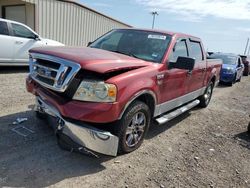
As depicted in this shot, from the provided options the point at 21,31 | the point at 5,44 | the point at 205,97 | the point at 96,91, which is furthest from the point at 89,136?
the point at 21,31

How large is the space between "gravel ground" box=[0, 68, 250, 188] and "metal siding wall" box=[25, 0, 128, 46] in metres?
9.80

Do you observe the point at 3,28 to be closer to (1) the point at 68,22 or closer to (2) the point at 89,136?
(2) the point at 89,136

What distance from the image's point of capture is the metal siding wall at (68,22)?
1421 cm

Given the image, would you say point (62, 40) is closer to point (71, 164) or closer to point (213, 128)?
point (213, 128)

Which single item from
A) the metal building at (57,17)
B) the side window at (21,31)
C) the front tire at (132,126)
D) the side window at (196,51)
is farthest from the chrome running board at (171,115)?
the metal building at (57,17)

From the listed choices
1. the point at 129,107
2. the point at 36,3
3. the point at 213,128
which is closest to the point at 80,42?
the point at 36,3

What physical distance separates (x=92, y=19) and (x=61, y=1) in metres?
3.41

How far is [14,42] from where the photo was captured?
8906 millimetres

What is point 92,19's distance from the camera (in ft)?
59.4

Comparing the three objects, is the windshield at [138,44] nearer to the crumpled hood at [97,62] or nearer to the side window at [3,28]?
the crumpled hood at [97,62]

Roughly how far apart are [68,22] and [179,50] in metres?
12.4

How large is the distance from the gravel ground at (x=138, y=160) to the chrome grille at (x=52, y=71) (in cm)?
99

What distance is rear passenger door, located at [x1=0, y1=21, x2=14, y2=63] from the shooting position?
8594mm

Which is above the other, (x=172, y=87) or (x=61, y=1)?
(x=61, y=1)
